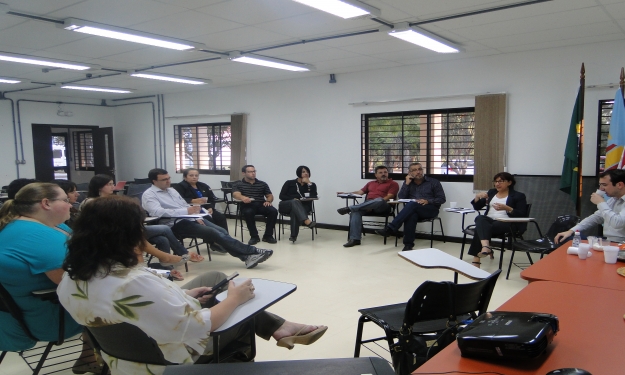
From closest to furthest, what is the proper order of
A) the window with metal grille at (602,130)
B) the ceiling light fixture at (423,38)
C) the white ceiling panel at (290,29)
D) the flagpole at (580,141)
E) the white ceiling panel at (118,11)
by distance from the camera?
the white ceiling panel at (118,11)
the white ceiling panel at (290,29)
the ceiling light fixture at (423,38)
the flagpole at (580,141)
the window with metal grille at (602,130)

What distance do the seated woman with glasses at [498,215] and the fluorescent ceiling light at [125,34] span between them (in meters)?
3.80

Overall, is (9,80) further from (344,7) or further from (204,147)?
(344,7)

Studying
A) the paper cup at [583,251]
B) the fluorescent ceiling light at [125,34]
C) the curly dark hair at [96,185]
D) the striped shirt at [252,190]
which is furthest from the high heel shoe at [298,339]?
the striped shirt at [252,190]

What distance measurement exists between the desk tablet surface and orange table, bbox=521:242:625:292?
156 centimetres

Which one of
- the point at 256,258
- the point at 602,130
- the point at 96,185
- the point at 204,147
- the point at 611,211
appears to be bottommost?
the point at 256,258

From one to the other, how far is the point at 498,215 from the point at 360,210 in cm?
199

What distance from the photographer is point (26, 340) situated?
2352 mm

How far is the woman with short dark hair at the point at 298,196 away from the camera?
6.96 m

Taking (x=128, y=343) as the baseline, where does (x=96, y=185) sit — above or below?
above

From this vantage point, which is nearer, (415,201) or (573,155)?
(573,155)

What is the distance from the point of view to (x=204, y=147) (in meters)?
9.68

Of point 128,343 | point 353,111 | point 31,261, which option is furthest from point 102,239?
point 353,111

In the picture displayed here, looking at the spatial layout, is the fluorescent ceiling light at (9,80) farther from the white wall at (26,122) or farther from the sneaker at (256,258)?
the sneaker at (256,258)

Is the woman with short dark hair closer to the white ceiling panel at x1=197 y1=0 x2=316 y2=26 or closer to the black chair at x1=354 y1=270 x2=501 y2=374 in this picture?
the white ceiling panel at x1=197 y1=0 x2=316 y2=26
